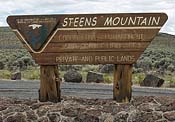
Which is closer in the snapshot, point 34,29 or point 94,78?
point 34,29

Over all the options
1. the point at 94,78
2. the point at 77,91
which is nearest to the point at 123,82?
the point at 77,91

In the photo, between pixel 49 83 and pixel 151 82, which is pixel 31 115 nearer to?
pixel 49 83

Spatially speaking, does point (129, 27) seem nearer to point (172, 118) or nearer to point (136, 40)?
point (136, 40)

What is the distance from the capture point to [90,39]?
417 inches

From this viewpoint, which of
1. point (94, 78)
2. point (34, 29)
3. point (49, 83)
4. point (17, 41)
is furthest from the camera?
point (17, 41)

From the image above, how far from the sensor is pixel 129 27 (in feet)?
34.4

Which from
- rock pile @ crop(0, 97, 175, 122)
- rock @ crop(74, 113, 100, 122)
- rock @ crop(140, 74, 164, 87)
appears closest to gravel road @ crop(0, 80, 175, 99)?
rock @ crop(140, 74, 164, 87)

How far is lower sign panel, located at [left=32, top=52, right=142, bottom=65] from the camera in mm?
10586

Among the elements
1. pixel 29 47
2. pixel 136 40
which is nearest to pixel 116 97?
pixel 136 40

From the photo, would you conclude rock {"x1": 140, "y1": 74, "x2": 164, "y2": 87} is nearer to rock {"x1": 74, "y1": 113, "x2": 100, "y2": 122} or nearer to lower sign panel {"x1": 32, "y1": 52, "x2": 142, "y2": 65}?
lower sign panel {"x1": 32, "y1": 52, "x2": 142, "y2": 65}

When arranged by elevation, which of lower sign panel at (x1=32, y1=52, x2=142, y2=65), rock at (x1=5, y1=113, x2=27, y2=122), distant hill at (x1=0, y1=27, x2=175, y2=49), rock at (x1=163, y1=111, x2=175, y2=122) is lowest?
rock at (x1=5, y1=113, x2=27, y2=122)

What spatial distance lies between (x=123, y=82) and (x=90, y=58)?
0.88 meters

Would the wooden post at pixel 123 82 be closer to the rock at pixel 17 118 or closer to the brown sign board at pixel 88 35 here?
the brown sign board at pixel 88 35

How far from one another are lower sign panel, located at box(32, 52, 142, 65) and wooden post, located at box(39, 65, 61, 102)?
0.56 feet
